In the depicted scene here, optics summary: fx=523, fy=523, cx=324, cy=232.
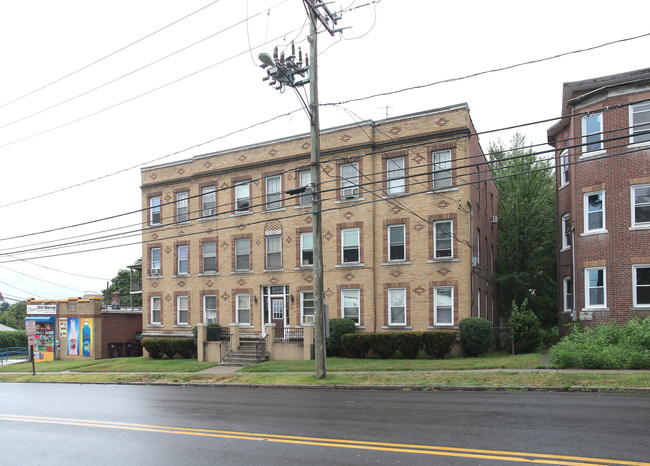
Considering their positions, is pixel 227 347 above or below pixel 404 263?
below

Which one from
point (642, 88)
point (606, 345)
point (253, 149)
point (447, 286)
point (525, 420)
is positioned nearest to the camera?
point (525, 420)

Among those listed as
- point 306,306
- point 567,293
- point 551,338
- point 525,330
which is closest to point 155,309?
point 306,306

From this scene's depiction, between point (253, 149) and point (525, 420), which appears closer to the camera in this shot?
point (525, 420)

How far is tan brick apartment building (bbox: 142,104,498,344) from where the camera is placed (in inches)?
898

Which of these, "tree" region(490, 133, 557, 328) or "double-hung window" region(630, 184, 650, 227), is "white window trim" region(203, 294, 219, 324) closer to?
"tree" region(490, 133, 557, 328)

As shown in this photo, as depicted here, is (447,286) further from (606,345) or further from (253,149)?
(253,149)

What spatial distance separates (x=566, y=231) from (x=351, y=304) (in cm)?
1099

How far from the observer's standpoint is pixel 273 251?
88.3 feet

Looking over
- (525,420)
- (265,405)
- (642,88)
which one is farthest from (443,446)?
(642,88)

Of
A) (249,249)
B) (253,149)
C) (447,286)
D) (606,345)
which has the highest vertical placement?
(253,149)

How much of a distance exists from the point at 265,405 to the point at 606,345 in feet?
37.3

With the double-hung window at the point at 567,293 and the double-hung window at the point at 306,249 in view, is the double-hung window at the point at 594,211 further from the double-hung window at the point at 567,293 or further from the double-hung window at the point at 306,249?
the double-hung window at the point at 306,249

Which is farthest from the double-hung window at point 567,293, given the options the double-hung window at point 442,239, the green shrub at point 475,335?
the double-hung window at point 442,239

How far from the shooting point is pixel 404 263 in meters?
23.5
